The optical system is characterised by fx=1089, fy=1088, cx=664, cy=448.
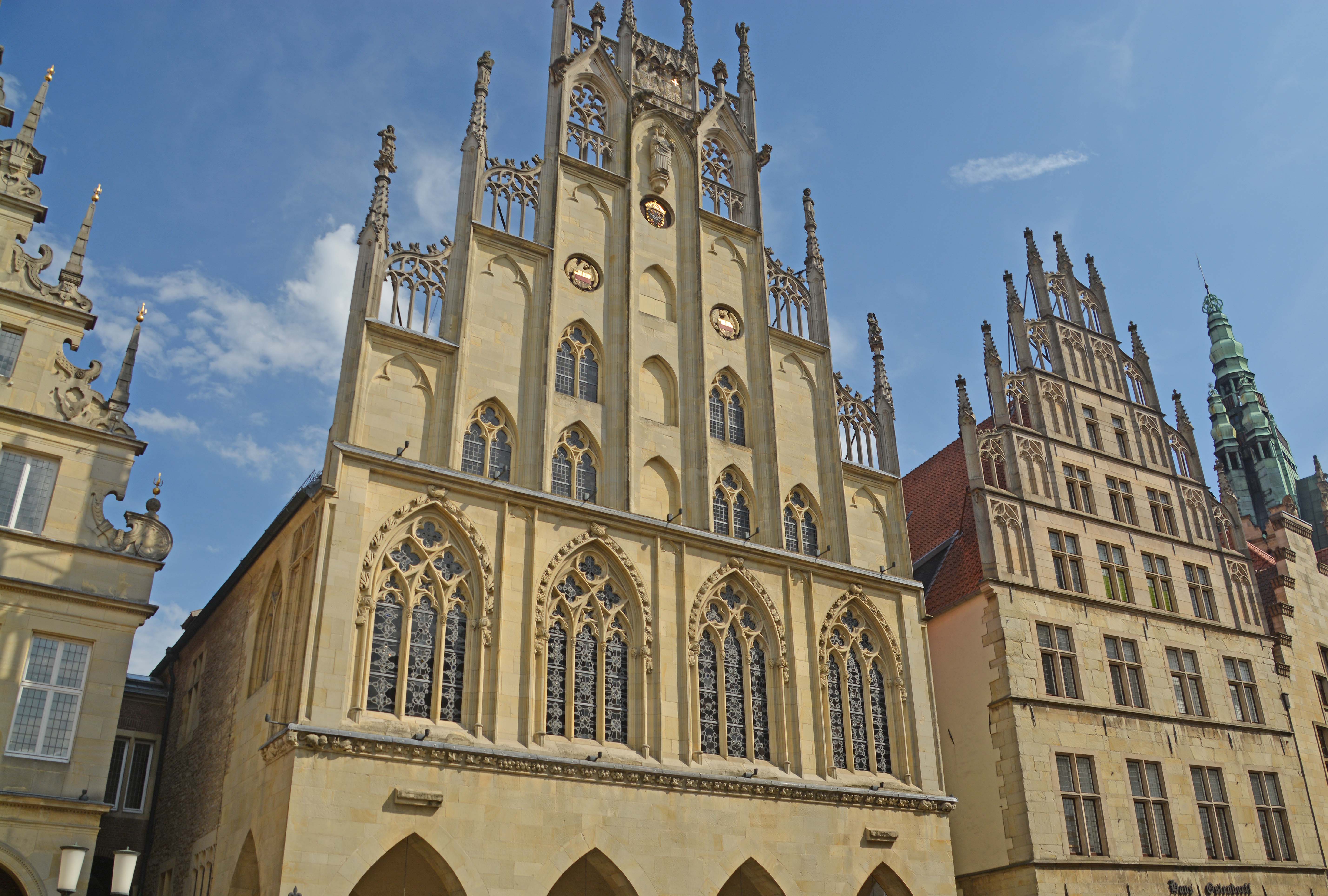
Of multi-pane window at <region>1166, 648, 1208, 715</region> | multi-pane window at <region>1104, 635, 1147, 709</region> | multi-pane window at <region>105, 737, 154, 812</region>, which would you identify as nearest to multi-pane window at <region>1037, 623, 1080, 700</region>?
multi-pane window at <region>1104, 635, 1147, 709</region>

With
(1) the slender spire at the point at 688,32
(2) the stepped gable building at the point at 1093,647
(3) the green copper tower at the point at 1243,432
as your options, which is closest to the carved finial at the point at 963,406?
(2) the stepped gable building at the point at 1093,647

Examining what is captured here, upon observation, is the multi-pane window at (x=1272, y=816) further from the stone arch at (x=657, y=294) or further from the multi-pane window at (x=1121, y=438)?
the stone arch at (x=657, y=294)

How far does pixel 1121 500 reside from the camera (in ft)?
98.2

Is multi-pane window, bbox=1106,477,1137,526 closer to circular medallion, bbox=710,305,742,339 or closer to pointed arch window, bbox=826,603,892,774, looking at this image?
pointed arch window, bbox=826,603,892,774

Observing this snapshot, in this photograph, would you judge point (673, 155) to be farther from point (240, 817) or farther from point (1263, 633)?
point (1263, 633)

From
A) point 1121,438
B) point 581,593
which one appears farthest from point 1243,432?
point 581,593

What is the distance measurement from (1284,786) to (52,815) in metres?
28.0

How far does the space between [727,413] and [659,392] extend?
5.77 feet

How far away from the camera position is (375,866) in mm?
17812

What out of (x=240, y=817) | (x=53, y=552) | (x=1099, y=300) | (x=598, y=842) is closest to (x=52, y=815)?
(x=240, y=817)

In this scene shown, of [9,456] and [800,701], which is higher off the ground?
[9,456]

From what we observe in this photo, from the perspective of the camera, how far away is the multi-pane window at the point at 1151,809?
81.5 feet

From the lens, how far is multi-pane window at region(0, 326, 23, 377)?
1914cm

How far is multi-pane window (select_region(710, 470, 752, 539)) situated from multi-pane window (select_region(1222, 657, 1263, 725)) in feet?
49.0
